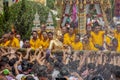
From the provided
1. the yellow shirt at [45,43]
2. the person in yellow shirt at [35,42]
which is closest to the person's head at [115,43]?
the yellow shirt at [45,43]

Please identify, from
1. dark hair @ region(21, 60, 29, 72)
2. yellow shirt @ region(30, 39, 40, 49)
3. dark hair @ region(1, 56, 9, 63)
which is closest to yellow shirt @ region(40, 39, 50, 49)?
yellow shirt @ region(30, 39, 40, 49)

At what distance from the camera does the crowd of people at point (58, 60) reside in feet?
39.6

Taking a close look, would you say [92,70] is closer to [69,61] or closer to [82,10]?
[69,61]

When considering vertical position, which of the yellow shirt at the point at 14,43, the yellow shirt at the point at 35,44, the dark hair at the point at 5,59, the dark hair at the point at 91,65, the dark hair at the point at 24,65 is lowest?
the dark hair at the point at 91,65

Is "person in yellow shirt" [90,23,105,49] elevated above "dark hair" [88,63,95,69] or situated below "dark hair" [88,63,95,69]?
above

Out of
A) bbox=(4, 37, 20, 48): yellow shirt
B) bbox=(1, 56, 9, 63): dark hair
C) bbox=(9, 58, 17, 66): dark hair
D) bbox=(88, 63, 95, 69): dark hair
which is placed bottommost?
bbox=(88, 63, 95, 69): dark hair

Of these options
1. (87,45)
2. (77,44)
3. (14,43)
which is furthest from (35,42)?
(87,45)

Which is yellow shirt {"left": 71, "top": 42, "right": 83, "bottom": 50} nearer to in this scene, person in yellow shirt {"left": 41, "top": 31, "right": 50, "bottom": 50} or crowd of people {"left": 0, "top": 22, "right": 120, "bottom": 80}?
crowd of people {"left": 0, "top": 22, "right": 120, "bottom": 80}

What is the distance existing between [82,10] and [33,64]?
9.12m

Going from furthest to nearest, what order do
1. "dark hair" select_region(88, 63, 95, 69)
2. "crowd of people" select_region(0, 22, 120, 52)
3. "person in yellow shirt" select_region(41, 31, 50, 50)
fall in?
1. "person in yellow shirt" select_region(41, 31, 50, 50)
2. "crowd of people" select_region(0, 22, 120, 52)
3. "dark hair" select_region(88, 63, 95, 69)

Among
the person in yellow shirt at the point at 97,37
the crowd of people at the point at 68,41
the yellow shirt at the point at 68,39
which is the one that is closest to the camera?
the crowd of people at the point at 68,41

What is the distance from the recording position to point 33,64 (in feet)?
40.7

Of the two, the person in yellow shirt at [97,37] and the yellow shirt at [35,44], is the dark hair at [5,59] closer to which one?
the yellow shirt at [35,44]

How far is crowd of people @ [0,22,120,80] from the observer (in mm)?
12078
